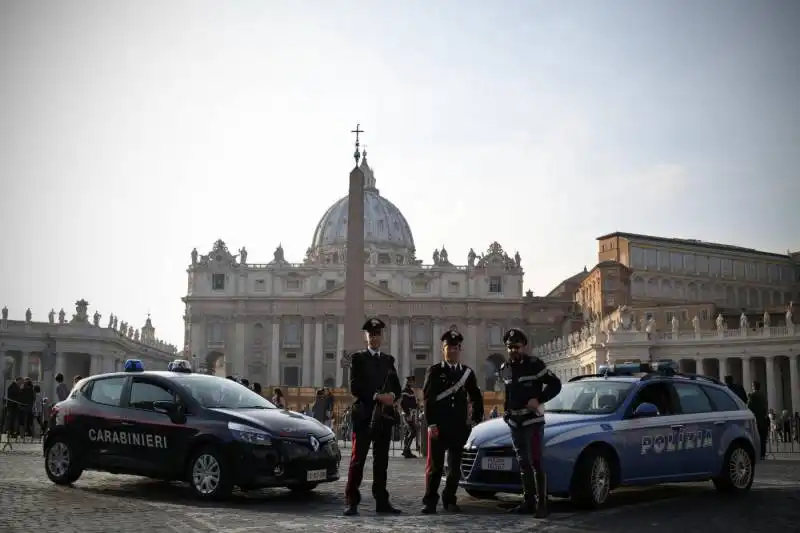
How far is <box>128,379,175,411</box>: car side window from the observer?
11945 millimetres

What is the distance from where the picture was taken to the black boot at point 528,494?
9.81 metres

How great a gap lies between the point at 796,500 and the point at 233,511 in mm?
7071

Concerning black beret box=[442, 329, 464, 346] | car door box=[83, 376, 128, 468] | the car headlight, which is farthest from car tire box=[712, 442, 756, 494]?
car door box=[83, 376, 128, 468]

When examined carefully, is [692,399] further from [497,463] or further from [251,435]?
[251,435]

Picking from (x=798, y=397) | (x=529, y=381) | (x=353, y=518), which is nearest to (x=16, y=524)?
(x=353, y=518)

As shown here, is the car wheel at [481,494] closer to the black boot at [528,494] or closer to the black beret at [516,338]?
the black boot at [528,494]

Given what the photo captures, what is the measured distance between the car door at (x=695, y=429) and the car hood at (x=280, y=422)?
15.1 ft

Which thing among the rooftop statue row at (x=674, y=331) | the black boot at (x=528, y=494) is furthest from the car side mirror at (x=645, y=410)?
the rooftop statue row at (x=674, y=331)

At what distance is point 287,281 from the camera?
98.0 m

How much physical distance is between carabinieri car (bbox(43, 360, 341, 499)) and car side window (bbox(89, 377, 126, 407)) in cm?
1

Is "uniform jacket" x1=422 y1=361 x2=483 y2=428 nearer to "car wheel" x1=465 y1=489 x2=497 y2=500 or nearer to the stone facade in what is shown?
"car wheel" x1=465 y1=489 x2=497 y2=500

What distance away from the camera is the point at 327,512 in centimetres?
1016

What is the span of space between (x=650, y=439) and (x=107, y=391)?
7310 mm

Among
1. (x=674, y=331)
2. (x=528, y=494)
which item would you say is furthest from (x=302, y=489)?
(x=674, y=331)
